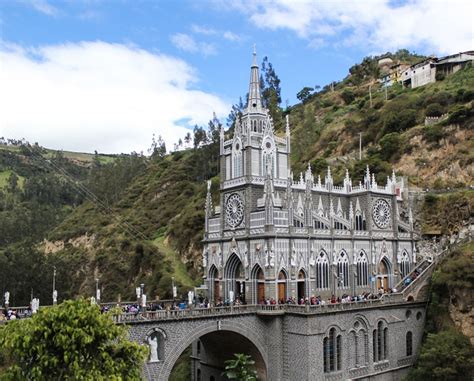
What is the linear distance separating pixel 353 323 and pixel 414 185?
28.8 m

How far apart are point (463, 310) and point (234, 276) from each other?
19.5 metres

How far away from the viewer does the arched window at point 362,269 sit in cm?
4859

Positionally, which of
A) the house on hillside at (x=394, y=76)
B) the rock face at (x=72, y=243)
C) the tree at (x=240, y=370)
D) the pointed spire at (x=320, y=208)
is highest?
the house on hillside at (x=394, y=76)

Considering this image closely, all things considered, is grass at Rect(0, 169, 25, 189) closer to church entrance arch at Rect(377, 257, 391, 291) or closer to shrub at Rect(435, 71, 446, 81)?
shrub at Rect(435, 71, 446, 81)

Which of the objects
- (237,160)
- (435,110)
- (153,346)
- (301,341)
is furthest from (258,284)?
(435,110)

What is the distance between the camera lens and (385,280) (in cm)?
5128

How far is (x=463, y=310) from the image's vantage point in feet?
142

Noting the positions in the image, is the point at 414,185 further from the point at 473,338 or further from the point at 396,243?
the point at 473,338

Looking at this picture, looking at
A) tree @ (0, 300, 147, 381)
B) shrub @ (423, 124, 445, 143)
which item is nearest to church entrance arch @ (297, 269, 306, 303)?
tree @ (0, 300, 147, 381)

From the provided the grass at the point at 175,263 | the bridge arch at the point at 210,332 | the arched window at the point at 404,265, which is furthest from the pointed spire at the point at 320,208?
the grass at the point at 175,263

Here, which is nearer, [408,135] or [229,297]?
[229,297]

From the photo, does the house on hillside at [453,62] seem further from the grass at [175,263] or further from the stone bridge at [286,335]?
the stone bridge at [286,335]

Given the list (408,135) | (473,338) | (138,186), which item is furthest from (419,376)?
(138,186)

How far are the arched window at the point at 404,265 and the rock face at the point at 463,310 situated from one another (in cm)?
810
